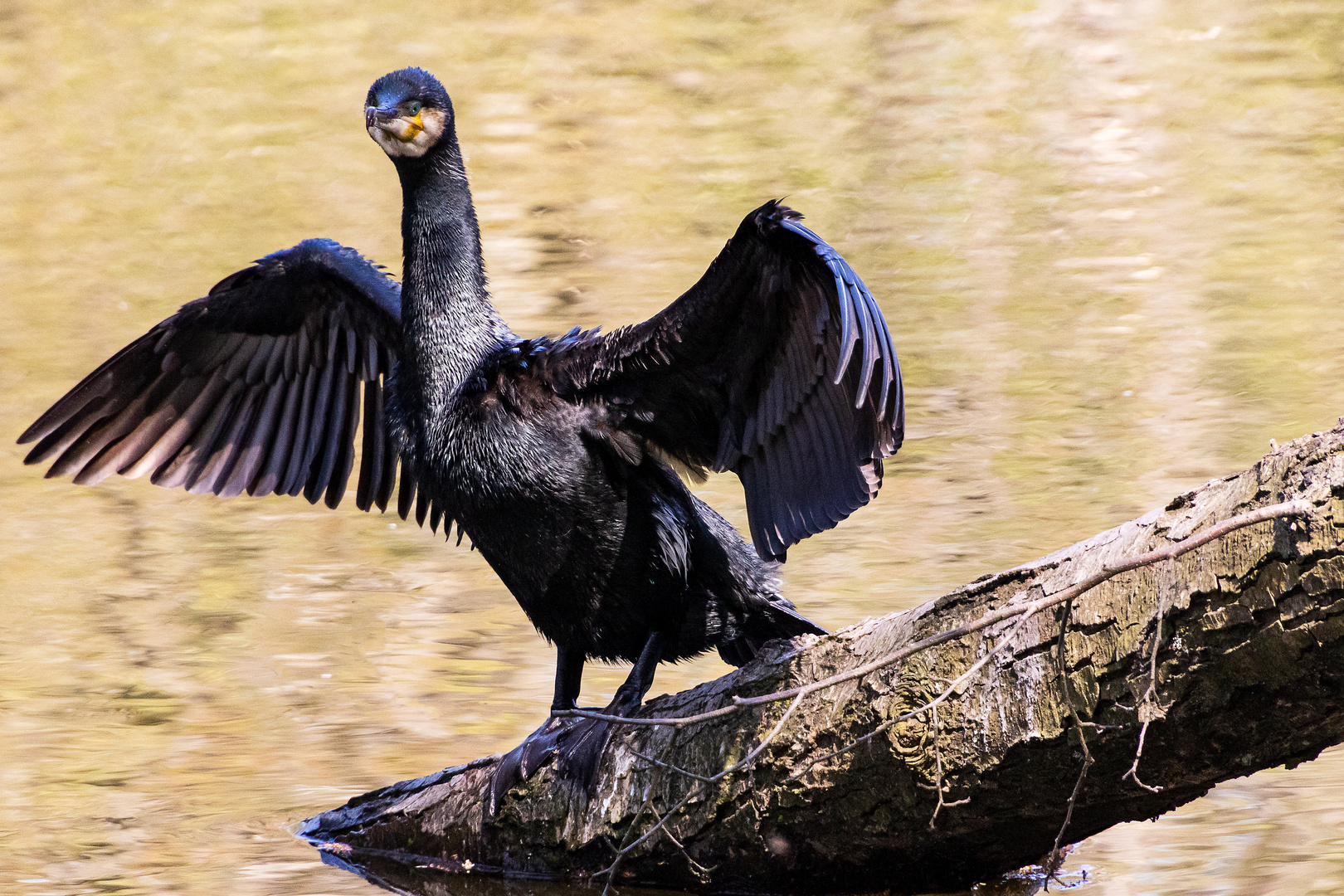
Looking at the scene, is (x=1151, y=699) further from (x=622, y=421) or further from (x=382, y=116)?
(x=382, y=116)

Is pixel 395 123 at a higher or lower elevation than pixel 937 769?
higher

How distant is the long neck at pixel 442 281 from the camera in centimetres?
489

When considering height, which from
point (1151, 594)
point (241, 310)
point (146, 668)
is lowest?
point (146, 668)

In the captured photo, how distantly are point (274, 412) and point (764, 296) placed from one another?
2.36 metres

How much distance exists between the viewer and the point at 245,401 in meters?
6.01

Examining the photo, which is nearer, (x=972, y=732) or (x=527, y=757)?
(x=972, y=732)

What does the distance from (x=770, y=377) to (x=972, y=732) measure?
1.04 meters

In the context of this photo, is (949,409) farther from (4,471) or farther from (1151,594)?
(1151,594)

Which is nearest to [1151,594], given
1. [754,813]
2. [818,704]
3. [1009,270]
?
[818,704]

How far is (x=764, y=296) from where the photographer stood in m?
4.26

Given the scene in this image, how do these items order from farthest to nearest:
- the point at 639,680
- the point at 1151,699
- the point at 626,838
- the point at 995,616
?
the point at 639,680
the point at 626,838
the point at 995,616
the point at 1151,699

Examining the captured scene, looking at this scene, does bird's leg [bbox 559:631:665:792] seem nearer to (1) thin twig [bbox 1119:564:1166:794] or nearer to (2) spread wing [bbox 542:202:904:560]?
(2) spread wing [bbox 542:202:904:560]

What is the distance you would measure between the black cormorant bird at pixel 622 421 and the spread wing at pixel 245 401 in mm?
159

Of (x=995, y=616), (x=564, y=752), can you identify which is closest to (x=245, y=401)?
(x=564, y=752)
